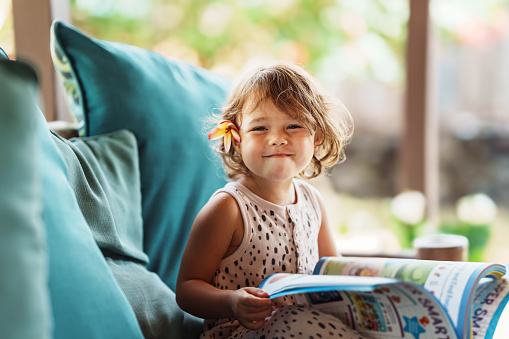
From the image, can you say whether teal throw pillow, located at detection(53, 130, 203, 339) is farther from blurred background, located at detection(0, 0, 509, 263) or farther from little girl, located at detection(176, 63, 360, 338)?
blurred background, located at detection(0, 0, 509, 263)

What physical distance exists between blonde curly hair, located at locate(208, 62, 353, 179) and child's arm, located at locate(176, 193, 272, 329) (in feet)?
0.50

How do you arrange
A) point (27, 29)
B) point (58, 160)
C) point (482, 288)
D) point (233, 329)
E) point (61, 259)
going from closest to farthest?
point (61, 259) < point (58, 160) < point (482, 288) < point (233, 329) < point (27, 29)

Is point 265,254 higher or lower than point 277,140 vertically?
lower

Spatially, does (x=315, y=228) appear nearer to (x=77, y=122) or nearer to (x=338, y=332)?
(x=338, y=332)

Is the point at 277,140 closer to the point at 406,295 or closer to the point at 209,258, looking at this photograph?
the point at 209,258

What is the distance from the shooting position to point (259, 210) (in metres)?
1.05

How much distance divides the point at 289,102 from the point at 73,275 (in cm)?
52

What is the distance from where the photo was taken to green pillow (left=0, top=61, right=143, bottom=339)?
651mm

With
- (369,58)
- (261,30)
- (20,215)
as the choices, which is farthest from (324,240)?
(261,30)

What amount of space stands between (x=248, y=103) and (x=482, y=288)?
1.73 ft

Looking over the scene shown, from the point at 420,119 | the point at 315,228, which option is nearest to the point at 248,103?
the point at 315,228

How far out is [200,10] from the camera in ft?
12.0

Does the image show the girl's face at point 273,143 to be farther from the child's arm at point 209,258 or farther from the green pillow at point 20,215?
the green pillow at point 20,215

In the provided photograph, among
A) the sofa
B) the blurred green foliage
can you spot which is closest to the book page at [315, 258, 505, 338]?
the sofa
